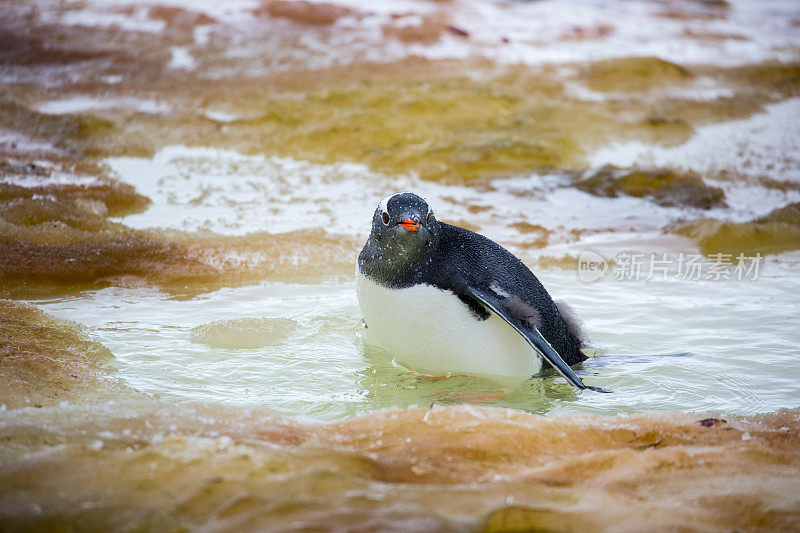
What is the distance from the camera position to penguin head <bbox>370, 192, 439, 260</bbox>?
3.15 meters

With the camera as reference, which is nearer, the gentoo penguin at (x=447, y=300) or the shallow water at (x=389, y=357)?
the gentoo penguin at (x=447, y=300)

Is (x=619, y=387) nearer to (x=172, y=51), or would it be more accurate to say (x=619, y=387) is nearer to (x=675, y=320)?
(x=675, y=320)

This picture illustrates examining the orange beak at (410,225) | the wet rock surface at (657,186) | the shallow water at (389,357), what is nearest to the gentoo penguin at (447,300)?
the orange beak at (410,225)

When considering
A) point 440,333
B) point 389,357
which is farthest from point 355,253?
point 440,333

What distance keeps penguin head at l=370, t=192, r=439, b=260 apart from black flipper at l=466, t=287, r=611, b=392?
0.94 ft

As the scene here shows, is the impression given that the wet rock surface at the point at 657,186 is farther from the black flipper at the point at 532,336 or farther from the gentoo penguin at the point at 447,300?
the black flipper at the point at 532,336

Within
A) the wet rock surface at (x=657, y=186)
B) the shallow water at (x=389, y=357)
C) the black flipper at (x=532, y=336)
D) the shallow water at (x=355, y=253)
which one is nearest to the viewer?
the shallow water at (x=355, y=253)

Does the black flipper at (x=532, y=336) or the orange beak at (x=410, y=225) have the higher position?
the orange beak at (x=410, y=225)

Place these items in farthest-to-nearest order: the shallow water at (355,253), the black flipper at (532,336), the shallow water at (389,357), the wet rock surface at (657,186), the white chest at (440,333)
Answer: the wet rock surface at (657,186), the shallow water at (389,357), the white chest at (440,333), the black flipper at (532,336), the shallow water at (355,253)

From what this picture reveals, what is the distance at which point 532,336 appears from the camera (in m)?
3.13

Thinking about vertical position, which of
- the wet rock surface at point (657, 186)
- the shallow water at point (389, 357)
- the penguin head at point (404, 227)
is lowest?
the shallow water at point (389, 357)

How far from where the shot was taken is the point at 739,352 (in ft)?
12.8

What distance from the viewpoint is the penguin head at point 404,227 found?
124 inches

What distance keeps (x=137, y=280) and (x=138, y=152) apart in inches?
127
